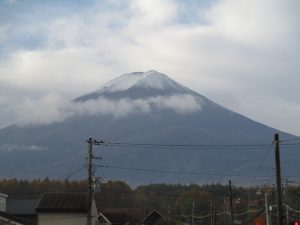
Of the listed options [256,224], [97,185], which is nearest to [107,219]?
[256,224]

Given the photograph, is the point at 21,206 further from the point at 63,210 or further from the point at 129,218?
the point at 63,210

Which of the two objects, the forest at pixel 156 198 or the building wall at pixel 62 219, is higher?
the forest at pixel 156 198

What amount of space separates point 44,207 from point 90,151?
45.8 feet

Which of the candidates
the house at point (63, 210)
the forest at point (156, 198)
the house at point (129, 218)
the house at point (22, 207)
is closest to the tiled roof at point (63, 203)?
the house at point (63, 210)

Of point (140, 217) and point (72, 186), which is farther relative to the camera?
point (72, 186)

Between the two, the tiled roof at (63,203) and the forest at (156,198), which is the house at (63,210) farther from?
the forest at (156,198)

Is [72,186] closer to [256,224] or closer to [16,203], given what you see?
[16,203]

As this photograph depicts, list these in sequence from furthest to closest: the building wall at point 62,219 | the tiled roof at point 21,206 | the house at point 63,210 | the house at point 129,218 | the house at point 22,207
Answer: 1. the tiled roof at point 21,206
2. the house at point 22,207
3. the house at point 129,218
4. the house at point 63,210
5. the building wall at point 62,219

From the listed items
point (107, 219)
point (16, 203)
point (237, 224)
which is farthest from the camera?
point (237, 224)

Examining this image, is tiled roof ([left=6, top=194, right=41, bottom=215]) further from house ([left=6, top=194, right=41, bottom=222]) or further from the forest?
the forest

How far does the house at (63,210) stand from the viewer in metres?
61.0

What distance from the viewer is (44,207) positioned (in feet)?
202

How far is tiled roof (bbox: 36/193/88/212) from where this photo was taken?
61.2m

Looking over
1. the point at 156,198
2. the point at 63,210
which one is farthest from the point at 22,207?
the point at 156,198
